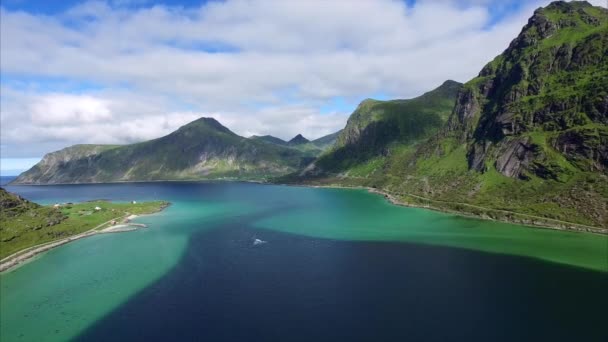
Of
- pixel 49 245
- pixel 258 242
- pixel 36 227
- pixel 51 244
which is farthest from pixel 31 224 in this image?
pixel 258 242

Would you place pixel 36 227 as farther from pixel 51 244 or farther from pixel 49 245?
pixel 49 245

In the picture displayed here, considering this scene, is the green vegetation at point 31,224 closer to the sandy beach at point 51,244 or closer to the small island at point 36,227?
the small island at point 36,227

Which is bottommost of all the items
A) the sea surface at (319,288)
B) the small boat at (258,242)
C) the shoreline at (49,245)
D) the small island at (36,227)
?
the sea surface at (319,288)

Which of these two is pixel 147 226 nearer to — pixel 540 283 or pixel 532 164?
pixel 540 283

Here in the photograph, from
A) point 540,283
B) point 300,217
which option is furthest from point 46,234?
point 540,283

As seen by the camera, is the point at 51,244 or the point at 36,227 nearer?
the point at 51,244

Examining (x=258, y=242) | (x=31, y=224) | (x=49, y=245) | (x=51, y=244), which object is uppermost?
(x=31, y=224)

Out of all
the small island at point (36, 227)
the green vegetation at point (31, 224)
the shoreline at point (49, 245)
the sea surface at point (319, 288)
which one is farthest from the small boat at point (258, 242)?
the green vegetation at point (31, 224)

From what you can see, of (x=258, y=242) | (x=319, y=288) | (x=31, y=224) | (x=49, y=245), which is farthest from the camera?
(x=31, y=224)
